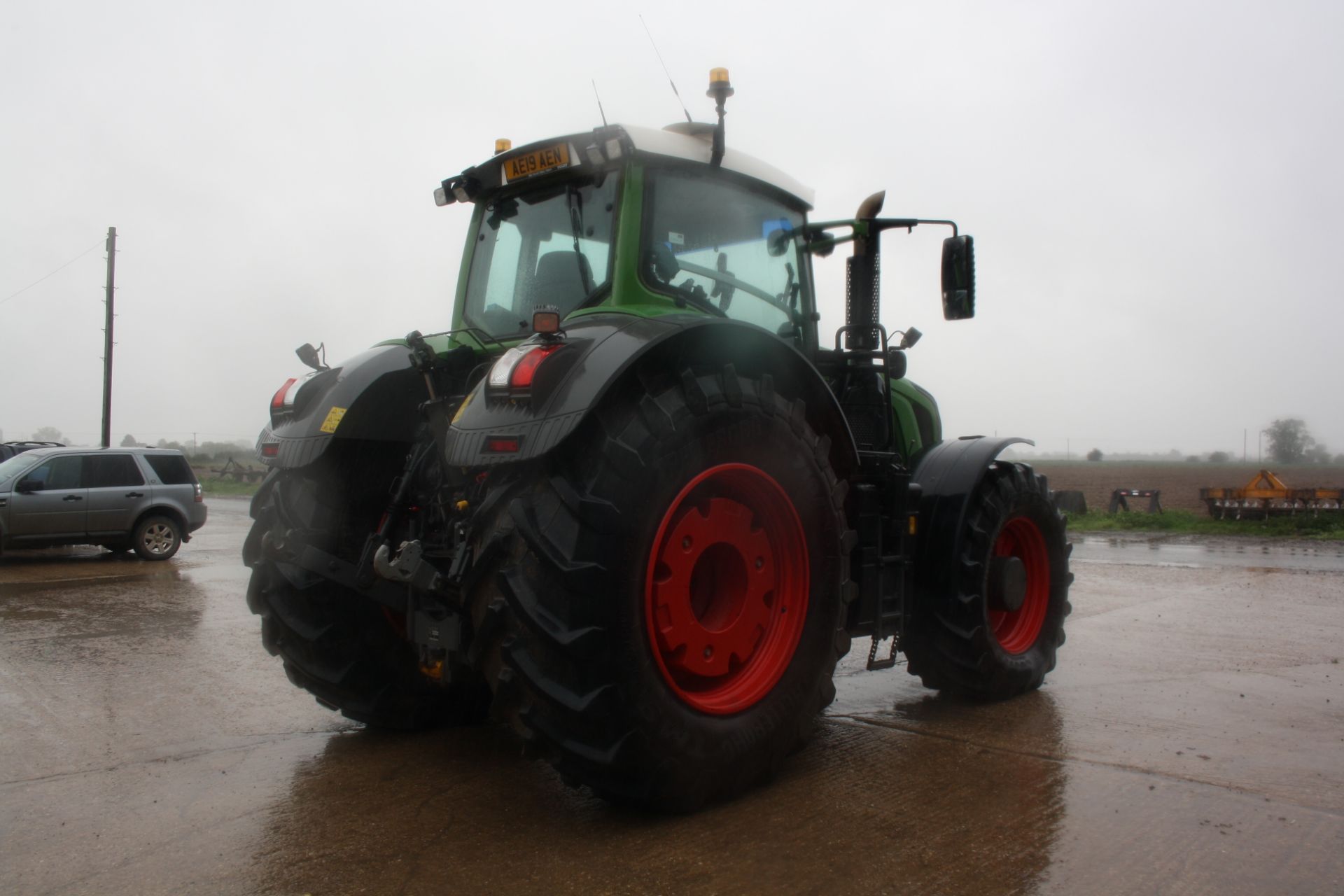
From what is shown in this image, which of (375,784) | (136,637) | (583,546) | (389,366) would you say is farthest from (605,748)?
(136,637)

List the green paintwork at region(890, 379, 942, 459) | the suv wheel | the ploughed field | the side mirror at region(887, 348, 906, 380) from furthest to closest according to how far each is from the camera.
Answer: the ploughed field → the suv wheel → the green paintwork at region(890, 379, 942, 459) → the side mirror at region(887, 348, 906, 380)

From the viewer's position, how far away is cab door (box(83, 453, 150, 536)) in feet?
44.4

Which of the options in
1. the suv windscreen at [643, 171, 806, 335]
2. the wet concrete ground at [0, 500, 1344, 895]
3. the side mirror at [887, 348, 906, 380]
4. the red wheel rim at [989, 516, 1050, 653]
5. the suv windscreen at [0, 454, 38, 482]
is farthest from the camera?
the suv windscreen at [0, 454, 38, 482]

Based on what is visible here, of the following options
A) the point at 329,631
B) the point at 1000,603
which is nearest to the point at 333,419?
the point at 329,631

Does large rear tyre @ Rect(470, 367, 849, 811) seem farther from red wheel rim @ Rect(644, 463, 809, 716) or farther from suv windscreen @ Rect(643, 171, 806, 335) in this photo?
suv windscreen @ Rect(643, 171, 806, 335)

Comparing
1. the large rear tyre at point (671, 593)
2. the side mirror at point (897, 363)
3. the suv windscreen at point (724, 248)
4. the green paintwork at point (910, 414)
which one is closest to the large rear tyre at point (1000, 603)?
the green paintwork at point (910, 414)

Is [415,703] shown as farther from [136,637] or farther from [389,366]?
[136,637]

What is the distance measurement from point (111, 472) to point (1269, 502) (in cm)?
2003

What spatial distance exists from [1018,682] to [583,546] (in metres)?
3.08

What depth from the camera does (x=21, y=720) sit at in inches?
194

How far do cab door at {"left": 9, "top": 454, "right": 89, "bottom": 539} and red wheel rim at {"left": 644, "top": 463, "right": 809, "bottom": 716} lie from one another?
12.7m

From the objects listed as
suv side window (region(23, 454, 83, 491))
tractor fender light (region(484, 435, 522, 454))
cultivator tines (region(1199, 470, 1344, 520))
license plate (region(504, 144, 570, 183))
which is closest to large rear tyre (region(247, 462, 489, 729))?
tractor fender light (region(484, 435, 522, 454))

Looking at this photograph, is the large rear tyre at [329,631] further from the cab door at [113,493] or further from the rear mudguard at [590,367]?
the cab door at [113,493]

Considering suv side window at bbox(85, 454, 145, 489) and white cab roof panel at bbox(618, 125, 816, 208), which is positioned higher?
white cab roof panel at bbox(618, 125, 816, 208)
